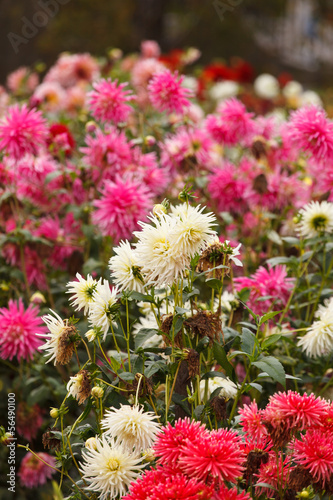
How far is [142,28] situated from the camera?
6809mm

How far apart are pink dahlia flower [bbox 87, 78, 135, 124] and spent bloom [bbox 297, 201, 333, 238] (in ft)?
2.03

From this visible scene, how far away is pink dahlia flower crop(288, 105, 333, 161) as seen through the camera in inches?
58.4

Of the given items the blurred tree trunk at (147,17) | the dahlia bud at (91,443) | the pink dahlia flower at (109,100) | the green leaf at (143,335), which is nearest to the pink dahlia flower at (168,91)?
the pink dahlia flower at (109,100)

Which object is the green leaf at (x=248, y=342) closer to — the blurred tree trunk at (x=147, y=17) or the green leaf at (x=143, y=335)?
the green leaf at (x=143, y=335)

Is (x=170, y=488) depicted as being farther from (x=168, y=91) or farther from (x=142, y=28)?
(x=142, y=28)

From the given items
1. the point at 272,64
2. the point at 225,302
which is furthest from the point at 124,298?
the point at 272,64

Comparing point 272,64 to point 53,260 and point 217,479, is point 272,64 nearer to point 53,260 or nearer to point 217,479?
point 53,260

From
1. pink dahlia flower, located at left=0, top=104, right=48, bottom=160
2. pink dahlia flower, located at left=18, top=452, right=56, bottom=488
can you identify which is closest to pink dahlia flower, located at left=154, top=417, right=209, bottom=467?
pink dahlia flower, located at left=18, top=452, right=56, bottom=488

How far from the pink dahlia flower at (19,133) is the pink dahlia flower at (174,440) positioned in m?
1.01

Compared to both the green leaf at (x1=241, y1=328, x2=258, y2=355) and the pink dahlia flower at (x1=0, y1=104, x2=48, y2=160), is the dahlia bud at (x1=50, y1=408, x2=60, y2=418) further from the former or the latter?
the pink dahlia flower at (x1=0, y1=104, x2=48, y2=160)

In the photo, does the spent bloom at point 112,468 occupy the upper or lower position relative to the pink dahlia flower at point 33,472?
lower

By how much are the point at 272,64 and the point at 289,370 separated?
8552 mm

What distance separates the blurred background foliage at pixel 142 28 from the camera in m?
6.29

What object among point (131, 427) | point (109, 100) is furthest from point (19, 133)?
point (131, 427)
